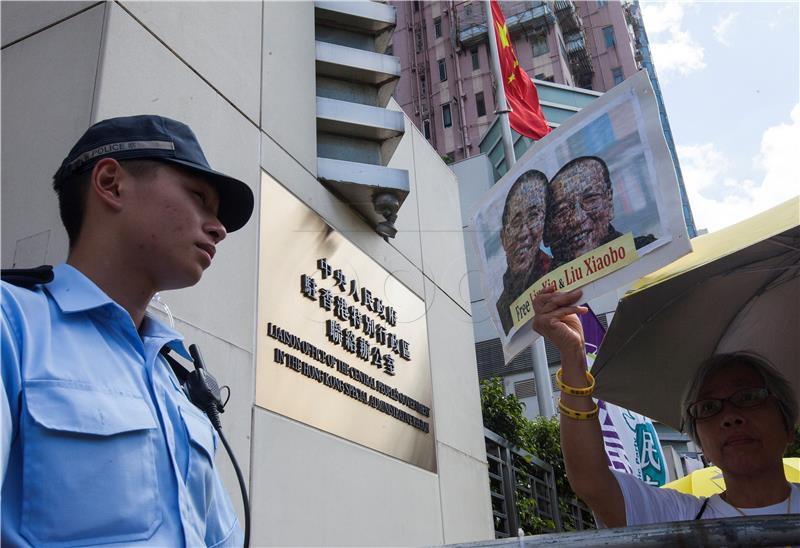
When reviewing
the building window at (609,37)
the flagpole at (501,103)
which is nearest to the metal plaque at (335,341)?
the flagpole at (501,103)

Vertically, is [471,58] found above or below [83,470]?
above

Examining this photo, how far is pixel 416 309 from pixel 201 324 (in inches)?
99.4

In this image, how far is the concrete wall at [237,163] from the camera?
315 centimetres

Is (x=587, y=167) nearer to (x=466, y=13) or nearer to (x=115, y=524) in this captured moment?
(x=115, y=524)

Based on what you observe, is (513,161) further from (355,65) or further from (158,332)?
(158,332)

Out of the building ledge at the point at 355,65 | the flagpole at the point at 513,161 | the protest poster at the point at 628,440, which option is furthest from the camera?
the flagpole at the point at 513,161

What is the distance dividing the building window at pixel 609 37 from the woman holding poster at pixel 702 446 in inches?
1667

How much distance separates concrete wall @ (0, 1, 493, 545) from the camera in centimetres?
315

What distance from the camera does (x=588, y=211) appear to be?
219 centimetres

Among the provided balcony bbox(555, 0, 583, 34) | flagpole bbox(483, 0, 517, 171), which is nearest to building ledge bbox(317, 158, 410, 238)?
flagpole bbox(483, 0, 517, 171)

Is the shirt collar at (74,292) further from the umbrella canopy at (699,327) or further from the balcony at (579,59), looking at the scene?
the balcony at (579,59)

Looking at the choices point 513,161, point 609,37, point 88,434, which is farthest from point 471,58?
point 88,434

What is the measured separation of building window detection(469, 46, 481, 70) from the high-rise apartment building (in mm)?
50

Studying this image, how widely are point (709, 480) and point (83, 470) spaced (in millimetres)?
3401
